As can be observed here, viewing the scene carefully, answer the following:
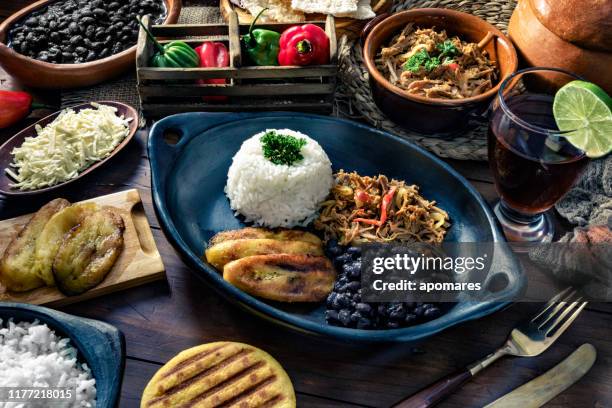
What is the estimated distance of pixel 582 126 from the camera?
2020mm

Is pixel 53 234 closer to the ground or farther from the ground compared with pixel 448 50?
closer to the ground

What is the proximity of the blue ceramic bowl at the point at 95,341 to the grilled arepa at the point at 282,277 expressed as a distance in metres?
0.48

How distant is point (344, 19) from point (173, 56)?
91 centimetres

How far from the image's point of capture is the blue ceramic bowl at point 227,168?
2113mm

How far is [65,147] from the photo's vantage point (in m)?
2.62

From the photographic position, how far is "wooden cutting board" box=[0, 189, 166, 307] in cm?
220

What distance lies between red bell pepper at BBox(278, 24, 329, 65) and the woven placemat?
22cm

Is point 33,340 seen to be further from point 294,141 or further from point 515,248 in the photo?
point 515,248

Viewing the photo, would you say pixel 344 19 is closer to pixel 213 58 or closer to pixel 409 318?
pixel 213 58

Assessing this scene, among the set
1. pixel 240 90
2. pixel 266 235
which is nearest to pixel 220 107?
pixel 240 90

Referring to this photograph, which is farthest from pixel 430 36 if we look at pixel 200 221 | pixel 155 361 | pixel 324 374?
pixel 155 361

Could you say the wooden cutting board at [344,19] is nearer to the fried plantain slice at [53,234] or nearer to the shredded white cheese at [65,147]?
the shredded white cheese at [65,147]

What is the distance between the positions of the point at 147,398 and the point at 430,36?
2073 mm

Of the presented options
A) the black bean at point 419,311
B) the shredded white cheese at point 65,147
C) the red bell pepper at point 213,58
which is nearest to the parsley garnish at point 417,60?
the red bell pepper at point 213,58
